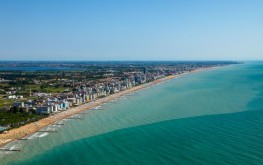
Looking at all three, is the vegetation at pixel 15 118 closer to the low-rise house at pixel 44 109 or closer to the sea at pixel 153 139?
the low-rise house at pixel 44 109

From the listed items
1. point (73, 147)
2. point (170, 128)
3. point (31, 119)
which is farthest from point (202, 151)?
point (31, 119)

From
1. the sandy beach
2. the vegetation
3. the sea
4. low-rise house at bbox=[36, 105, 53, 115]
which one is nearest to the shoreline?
the sandy beach

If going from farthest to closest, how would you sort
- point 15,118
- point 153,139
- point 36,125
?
point 15,118, point 36,125, point 153,139

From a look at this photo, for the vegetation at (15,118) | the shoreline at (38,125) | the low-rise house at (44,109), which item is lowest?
the shoreline at (38,125)

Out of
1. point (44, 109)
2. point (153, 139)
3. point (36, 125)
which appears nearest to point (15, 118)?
point (36, 125)

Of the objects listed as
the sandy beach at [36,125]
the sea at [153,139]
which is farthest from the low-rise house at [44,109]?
the sea at [153,139]

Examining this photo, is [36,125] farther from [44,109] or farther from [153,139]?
[153,139]

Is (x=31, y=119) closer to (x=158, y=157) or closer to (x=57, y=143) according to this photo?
(x=57, y=143)

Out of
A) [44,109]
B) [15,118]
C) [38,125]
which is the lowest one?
[38,125]

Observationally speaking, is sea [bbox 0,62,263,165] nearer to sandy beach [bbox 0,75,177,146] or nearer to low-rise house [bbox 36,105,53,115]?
sandy beach [bbox 0,75,177,146]

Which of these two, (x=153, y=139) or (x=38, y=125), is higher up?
(x=153, y=139)

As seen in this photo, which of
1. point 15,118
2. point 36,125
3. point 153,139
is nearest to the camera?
point 153,139
